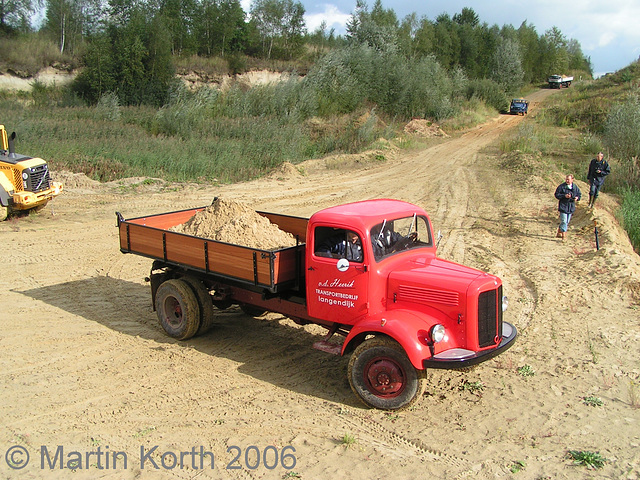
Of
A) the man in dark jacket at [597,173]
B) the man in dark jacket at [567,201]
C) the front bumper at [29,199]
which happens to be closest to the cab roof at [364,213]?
the man in dark jacket at [567,201]

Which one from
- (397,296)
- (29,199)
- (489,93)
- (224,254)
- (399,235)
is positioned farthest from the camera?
(489,93)

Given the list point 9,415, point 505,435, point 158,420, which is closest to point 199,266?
point 158,420

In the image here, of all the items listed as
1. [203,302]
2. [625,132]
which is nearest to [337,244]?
[203,302]

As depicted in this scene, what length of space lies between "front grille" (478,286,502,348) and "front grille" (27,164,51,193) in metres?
12.9

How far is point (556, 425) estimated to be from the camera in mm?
5797

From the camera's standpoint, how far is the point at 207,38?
45.7 m

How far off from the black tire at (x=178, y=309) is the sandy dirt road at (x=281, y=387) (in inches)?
8.5

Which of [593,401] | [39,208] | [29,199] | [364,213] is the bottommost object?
[593,401]

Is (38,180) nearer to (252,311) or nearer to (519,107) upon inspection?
(252,311)

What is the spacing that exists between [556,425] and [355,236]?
3.00 metres

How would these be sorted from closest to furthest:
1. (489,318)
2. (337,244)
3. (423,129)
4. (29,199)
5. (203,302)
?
1. (489,318)
2. (337,244)
3. (203,302)
4. (29,199)
5. (423,129)

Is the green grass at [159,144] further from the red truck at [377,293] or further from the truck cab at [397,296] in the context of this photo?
the truck cab at [397,296]

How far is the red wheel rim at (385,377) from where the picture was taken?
5879 mm

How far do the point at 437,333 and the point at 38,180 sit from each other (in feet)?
42.0
